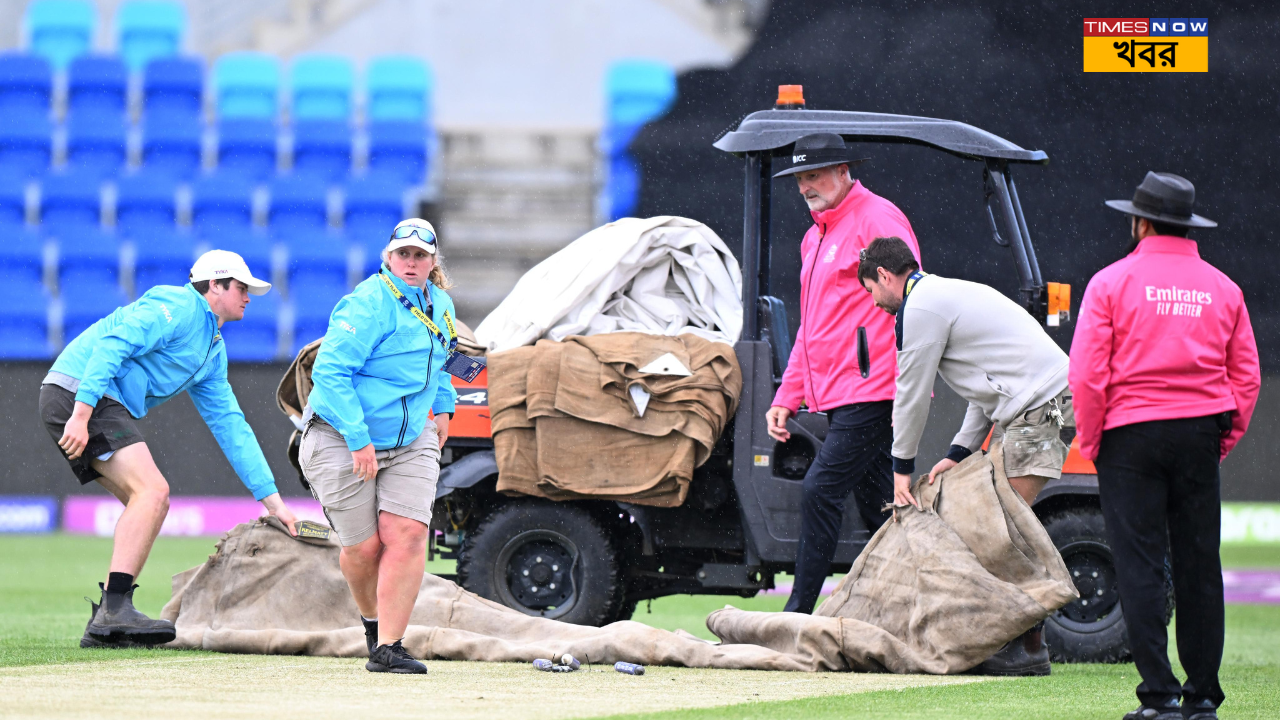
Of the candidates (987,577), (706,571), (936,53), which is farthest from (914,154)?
(987,577)

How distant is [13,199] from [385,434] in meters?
12.4

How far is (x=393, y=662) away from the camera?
17.1 feet

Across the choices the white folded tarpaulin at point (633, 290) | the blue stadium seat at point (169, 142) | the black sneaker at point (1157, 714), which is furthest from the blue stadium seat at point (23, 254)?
the black sneaker at point (1157, 714)

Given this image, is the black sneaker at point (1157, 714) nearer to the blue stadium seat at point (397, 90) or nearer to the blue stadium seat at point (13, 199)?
the blue stadium seat at point (397, 90)

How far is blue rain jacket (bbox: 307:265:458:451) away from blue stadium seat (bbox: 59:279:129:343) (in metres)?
10.9

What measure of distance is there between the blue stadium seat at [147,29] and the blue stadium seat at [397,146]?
274cm

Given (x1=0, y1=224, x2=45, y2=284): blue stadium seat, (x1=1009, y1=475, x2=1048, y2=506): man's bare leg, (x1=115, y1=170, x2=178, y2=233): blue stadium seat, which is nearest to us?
(x1=1009, y1=475, x2=1048, y2=506): man's bare leg

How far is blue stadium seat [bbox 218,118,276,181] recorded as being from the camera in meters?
16.5

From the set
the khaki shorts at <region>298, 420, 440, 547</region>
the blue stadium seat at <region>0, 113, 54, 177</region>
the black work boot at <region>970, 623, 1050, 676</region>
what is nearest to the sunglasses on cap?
the khaki shorts at <region>298, 420, 440, 547</region>

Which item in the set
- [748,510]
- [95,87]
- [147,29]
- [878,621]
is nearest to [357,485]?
[748,510]

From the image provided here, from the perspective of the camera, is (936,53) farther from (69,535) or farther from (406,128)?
(69,535)

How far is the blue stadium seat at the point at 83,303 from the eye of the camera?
15430 mm

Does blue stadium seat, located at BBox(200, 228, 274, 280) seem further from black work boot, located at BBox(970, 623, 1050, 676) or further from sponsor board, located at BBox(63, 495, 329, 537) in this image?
black work boot, located at BBox(970, 623, 1050, 676)

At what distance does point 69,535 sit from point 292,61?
616 cm
